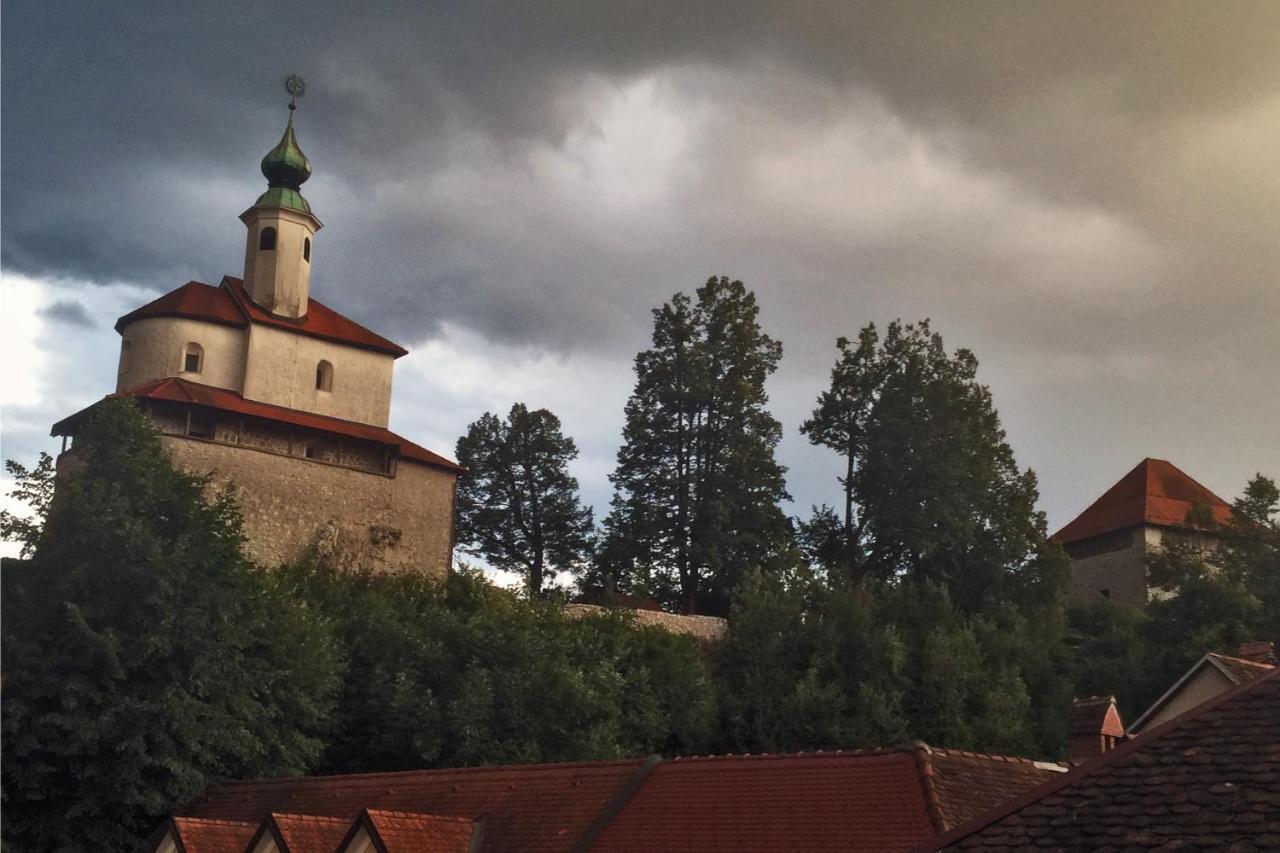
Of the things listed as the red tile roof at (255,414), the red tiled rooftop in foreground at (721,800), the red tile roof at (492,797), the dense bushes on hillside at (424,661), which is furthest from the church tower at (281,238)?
the red tiled rooftop in foreground at (721,800)

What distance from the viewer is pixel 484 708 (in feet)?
115

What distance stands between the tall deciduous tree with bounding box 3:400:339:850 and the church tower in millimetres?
18956

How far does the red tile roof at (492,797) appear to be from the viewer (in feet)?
66.4

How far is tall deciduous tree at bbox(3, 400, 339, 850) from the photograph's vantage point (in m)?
29.2

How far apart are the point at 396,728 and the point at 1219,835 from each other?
28975 mm

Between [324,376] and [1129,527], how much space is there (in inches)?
1218

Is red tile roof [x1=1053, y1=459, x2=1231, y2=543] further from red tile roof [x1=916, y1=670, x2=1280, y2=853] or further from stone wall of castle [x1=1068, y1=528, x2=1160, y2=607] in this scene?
red tile roof [x1=916, y1=670, x2=1280, y2=853]

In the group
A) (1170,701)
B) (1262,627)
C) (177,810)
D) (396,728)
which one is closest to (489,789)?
(177,810)

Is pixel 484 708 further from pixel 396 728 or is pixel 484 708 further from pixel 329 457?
pixel 329 457

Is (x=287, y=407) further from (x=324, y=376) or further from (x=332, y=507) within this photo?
(x=332, y=507)

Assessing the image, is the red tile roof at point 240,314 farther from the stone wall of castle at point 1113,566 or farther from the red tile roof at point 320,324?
the stone wall of castle at point 1113,566

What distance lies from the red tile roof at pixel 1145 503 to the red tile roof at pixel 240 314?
28196 mm

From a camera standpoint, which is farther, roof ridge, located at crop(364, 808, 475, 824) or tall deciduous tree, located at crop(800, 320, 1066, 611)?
tall deciduous tree, located at crop(800, 320, 1066, 611)

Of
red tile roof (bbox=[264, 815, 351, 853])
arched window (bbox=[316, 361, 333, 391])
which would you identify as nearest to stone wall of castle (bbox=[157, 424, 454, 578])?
arched window (bbox=[316, 361, 333, 391])
